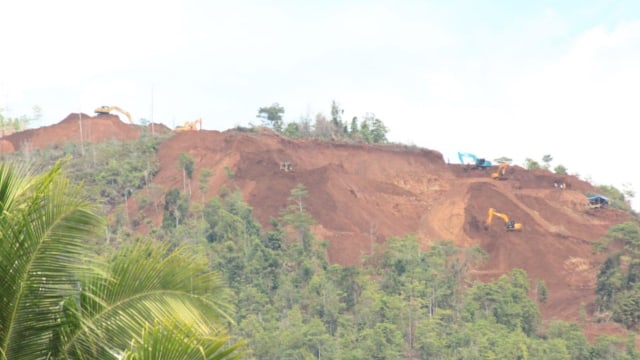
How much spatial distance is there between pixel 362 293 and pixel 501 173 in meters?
23.1

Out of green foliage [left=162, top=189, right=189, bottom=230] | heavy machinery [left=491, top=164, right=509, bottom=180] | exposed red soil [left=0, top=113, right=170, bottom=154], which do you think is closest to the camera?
green foliage [left=162, top=189, right=189, bottom=230]

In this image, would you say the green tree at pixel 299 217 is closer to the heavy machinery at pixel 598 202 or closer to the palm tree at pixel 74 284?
the heavy machinery at pixel 598 202

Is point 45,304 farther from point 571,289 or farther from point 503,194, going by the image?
point 503,194

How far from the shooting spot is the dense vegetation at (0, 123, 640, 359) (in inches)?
1912

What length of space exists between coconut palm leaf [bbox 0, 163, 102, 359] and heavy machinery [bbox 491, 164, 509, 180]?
223 feet

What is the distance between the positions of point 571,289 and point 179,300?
5732 cm

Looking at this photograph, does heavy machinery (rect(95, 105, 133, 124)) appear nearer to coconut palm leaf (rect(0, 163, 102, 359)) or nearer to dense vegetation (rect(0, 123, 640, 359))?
dense vegetation (rect(0, 123, 640, 359))

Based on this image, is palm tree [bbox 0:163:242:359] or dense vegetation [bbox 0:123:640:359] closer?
palm tree [bbox 0:163:242:359]

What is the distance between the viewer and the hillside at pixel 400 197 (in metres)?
64.5

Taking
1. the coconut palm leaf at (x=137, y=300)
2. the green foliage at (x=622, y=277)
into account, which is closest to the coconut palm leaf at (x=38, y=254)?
the coconut palm leaf at (x=137, y=300)

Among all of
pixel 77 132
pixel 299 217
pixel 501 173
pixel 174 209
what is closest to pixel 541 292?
pixel 299 217

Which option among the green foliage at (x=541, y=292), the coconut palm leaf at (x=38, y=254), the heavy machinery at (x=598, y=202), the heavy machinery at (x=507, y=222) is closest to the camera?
the coconut palm leaf at (x=38, y=254)

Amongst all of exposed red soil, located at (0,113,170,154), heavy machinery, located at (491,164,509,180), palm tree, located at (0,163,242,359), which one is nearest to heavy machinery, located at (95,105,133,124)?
exposed red soil, located at (0,113,170,154)

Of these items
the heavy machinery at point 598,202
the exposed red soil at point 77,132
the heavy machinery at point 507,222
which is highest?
the exposed red soil at point 77,132
